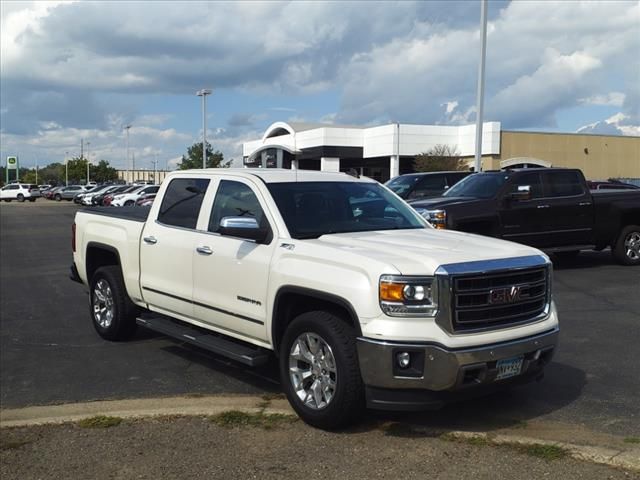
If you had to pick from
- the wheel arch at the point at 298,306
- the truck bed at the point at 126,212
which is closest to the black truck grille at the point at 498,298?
the wheel arch at the point at 298,306

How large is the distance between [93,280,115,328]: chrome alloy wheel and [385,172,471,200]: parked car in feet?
33.2

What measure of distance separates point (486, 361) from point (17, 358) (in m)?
5.30

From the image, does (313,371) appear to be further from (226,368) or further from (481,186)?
(481,186)

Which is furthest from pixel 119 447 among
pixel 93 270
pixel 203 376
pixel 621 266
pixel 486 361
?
pixel 621 266

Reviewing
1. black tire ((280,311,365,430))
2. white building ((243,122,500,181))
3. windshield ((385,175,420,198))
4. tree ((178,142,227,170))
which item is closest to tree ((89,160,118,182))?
A: tree ((178,142,227,170))

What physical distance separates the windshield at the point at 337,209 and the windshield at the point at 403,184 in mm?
10602

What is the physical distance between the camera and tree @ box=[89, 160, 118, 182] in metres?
130

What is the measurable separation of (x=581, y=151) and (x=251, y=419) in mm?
56647

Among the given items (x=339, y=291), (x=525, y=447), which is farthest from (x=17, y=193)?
(x=525, y=447)

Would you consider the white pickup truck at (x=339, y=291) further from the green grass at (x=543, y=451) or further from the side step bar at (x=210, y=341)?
the green grass at (x=543, y=451)

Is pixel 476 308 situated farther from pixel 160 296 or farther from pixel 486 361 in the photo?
pixel 160 296

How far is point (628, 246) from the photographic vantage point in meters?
13.1

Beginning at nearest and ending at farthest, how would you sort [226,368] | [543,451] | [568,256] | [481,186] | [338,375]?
[543,451], [338,375], [226,368], [481,186], [568,256]

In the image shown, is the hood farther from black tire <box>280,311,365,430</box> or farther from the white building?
the white building
